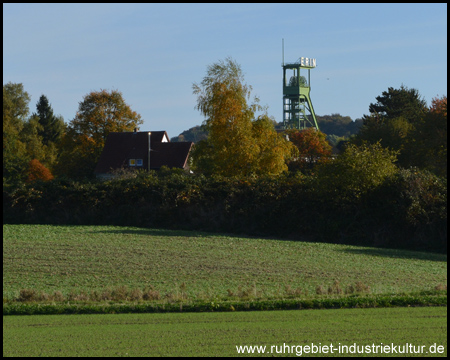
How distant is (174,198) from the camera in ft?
120

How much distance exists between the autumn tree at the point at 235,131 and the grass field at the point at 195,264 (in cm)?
1070

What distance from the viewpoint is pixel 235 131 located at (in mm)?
43656

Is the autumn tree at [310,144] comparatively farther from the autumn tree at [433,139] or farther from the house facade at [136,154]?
the autumn tree at [433,139]

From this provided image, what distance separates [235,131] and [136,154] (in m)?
30.7

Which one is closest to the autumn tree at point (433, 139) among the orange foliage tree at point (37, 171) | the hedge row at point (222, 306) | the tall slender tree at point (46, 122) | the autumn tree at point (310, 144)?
the autumn tree at point (310, 144)

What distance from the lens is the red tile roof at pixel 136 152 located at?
71250mm

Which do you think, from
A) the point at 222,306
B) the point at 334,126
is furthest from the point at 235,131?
the point at 334,126

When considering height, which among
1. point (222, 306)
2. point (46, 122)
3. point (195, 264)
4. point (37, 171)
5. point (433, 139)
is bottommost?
point (195, 264)

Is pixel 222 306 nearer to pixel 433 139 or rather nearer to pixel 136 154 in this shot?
pixel 433 139

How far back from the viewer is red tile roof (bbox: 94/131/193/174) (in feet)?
234

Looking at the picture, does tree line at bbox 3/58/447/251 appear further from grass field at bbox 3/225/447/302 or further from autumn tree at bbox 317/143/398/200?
Answer: grass field at bbox 3/225/447/302

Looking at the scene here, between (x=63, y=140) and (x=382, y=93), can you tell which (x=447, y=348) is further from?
(x=63, y=140)

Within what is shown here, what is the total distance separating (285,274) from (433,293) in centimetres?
735

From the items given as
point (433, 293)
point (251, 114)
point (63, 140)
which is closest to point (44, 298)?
point (433, 293)
